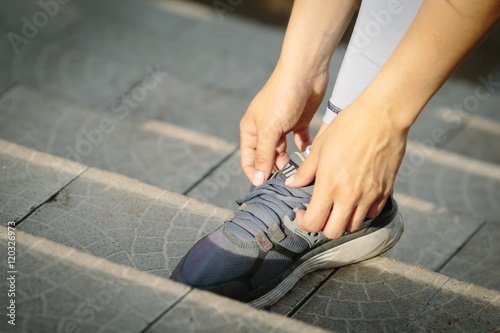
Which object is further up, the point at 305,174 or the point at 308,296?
the point at 305,174

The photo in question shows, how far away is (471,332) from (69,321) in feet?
2.73

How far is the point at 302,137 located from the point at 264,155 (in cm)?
21

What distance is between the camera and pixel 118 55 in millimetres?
2666

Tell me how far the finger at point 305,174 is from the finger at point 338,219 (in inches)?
4.0

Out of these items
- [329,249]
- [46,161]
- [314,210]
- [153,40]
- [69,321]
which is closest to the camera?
[69,321]

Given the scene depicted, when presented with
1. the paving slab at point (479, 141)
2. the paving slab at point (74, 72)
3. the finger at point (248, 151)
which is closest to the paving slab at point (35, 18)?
the paving slab at point (74, 72)

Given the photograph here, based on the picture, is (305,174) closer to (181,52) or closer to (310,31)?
(310,31)

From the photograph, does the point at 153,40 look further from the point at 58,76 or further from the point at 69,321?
the point at 69,321

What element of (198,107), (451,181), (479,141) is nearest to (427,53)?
(451,181)

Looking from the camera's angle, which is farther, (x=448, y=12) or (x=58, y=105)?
(x=58, y=105)

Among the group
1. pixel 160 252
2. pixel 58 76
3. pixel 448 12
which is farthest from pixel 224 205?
pixel 58 76

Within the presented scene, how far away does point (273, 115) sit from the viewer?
1240 millimetres

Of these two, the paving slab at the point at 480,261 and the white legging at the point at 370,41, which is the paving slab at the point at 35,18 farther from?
the paving slab at the point at 480,261

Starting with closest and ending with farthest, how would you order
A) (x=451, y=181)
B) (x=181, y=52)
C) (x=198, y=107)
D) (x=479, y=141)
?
(x=451, y=181)
(x=198, y=107)
(x=479, y=141)
(x=181, y=52)
